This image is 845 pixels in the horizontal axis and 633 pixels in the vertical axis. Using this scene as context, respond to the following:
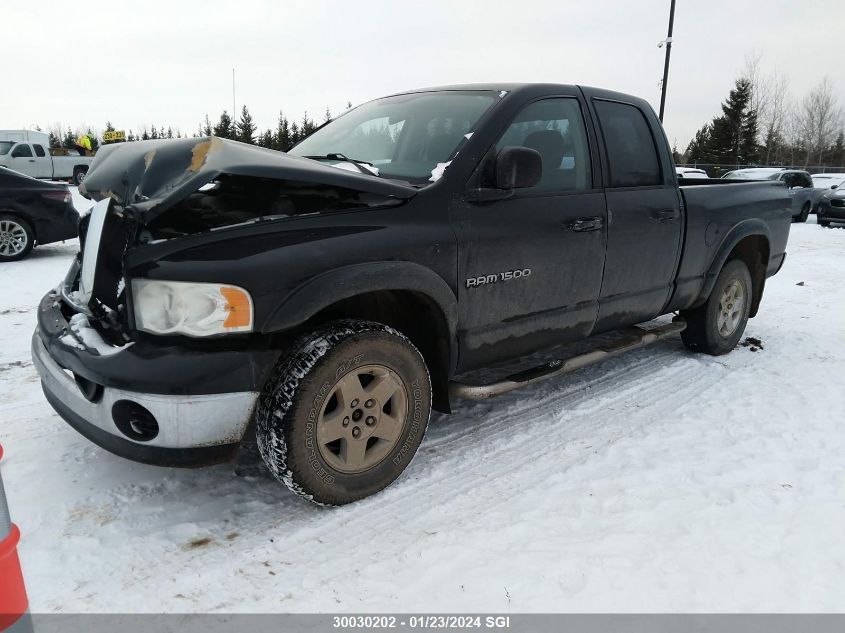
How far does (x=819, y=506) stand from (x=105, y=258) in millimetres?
3314

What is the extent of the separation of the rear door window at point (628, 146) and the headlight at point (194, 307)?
2.42 metres

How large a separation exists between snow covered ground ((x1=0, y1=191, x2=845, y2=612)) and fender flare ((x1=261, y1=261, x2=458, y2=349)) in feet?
2.81

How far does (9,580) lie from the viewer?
1.54 meters

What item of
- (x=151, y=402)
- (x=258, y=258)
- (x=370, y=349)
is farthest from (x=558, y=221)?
(x=151, y=402)

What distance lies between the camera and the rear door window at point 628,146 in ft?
12.6

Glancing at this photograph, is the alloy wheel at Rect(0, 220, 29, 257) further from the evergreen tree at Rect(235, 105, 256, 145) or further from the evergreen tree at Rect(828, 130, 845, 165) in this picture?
the evergreen tree at Rect(828, 130, 845, 165)

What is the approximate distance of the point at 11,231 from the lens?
8.25 metres

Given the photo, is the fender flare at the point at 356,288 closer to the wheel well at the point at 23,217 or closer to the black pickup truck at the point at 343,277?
the black pickup truck at the point at 343,277

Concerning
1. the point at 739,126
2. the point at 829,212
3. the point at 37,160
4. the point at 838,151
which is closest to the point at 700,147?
the point at 739,126

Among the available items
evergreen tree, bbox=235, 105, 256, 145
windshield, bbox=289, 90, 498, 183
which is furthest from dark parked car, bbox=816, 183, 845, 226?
evergreen tree, bbox=235, 105, 256, 145

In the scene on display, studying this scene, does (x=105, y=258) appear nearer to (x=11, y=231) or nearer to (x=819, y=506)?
(x=819, y=506)

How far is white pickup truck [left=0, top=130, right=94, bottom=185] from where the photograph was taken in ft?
69.5

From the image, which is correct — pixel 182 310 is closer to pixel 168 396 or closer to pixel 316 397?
pixel 168 396
